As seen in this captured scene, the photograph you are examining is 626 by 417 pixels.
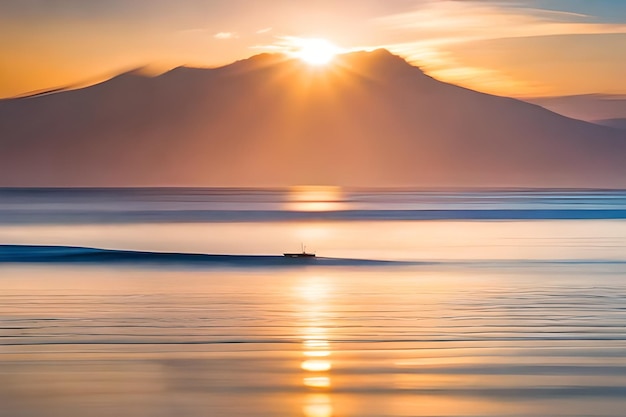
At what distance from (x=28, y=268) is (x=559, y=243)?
44.9 ft

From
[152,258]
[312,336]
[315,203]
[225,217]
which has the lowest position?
[312,336]

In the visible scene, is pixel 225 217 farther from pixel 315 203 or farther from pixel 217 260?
pixel 315 203

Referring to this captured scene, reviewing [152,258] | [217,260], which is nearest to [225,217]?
[152,258]

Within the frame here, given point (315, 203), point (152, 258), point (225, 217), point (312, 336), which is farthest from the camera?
point (315, 203)

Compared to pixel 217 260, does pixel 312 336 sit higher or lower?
lower

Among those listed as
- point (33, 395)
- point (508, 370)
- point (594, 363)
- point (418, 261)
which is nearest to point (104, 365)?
point (33, 395)

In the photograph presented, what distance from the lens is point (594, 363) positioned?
8.67 m

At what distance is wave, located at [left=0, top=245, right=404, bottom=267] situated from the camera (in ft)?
67.1

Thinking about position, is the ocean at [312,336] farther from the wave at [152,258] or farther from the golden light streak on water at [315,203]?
the golden light streak on water at [315,203]

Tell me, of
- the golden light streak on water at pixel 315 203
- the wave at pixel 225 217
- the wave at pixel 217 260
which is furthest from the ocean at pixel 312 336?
the golden light streak on water at pixel 315 203

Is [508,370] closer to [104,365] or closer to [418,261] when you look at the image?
[104,365]

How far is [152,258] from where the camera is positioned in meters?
21.4

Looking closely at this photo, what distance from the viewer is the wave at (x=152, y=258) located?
20447mm

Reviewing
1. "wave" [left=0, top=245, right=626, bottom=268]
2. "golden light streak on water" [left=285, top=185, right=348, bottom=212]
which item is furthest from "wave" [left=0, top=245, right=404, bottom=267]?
"golden light streak on water" [left=285, top=185, right=348, bottom=212]
